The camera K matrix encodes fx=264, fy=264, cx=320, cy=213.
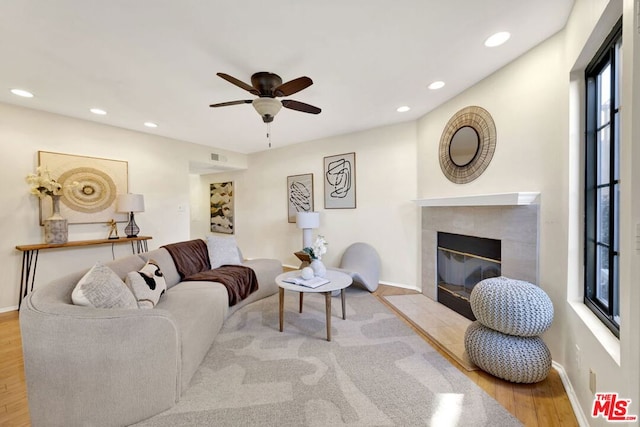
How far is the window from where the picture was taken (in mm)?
1405

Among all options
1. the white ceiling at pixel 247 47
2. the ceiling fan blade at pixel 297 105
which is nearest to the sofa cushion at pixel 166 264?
the white ceiling at pixel 247 47

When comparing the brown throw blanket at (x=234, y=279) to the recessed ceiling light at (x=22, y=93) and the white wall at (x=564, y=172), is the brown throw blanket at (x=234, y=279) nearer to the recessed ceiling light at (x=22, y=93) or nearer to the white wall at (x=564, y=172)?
the recessed ceiling light at (x=22, y=93)

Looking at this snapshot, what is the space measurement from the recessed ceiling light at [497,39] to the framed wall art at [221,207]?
5.38 meters

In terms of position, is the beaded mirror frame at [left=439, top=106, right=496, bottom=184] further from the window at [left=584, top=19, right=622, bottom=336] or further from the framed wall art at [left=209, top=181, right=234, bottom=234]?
the framed wall art at [left=209, top=181, right=234, bottom=234]

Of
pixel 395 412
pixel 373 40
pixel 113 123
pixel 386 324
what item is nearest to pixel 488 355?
pixel 395 412

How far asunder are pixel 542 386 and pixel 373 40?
8.77ft

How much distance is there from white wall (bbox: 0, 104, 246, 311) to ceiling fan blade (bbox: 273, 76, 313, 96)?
3074 mm

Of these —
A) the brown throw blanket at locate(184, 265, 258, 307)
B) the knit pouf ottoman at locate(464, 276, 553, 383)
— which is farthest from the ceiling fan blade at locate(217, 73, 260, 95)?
the knit pouf ottoman at locate(464, 276, 553, 383)

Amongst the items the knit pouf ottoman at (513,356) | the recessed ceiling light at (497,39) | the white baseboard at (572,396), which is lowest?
the white baseboard at (572,396)

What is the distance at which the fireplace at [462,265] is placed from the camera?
2.66 m

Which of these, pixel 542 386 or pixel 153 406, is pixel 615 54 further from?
pixel 153 406

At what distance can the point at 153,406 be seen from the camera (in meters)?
1.54

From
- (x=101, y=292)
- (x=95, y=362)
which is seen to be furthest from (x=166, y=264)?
(x=95, y=362)

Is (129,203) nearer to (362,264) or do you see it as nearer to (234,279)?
(234,279)
